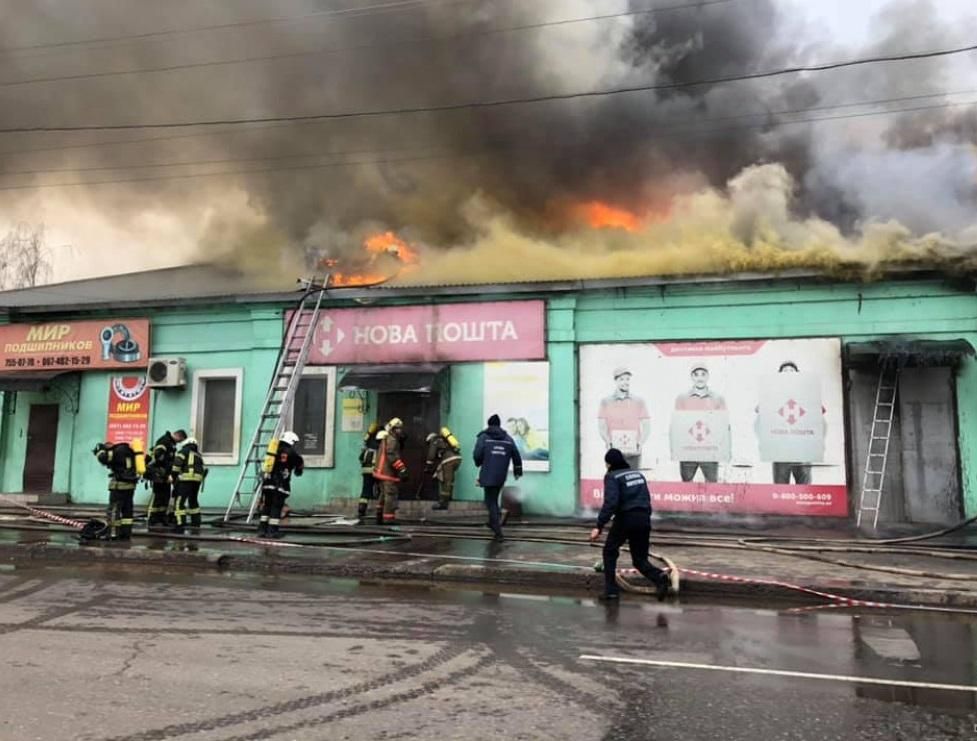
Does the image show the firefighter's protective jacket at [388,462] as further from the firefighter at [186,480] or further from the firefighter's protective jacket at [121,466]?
the firefighter's protective jacket at [121,466]

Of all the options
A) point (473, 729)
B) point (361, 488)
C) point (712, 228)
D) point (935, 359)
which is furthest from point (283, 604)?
point (712, 228)

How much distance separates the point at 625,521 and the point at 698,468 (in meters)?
5.00

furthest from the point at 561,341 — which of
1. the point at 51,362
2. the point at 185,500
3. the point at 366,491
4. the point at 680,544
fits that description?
the point at 51,362

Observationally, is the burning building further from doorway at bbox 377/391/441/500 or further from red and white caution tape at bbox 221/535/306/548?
red and white caution tape at bbox 221/535/306/548

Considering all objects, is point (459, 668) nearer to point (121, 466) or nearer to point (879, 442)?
point (121, 466)

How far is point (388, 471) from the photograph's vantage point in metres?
11.0

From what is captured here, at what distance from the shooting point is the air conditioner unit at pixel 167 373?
1344cm

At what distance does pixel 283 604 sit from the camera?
6293 mm

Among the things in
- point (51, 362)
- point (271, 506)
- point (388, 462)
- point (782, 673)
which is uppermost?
point (51, 362)

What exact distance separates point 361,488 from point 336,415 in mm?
1317

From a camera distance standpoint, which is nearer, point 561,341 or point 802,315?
point 802,315

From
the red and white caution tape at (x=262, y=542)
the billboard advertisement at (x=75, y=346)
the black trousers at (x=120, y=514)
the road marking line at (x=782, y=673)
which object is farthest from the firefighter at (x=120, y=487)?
the road marking line at (x=782, y=673)

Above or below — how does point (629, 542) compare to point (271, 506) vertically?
below

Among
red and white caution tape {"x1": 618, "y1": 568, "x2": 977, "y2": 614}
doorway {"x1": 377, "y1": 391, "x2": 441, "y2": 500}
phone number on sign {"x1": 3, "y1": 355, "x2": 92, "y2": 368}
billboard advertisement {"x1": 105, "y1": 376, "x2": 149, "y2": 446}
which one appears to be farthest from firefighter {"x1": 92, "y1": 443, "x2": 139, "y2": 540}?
red and white caution tape {"x1": 618, "y1": 568, "x2": 977, "y2": 614}
